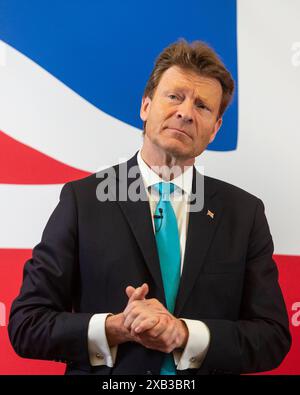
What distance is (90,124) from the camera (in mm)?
1941

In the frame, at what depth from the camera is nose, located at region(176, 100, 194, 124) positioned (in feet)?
5.52

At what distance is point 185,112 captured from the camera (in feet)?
5.53

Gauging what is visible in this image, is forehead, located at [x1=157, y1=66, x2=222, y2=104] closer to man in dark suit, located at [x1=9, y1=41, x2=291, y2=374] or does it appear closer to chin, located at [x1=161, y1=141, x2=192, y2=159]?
man in dark suit, located at [x1=9, y1=41, x2=291, y2=374]

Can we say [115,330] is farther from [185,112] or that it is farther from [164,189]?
[185,112]

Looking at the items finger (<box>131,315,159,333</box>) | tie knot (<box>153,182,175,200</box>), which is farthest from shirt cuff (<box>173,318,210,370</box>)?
tie knot (<box>153,182,175,200</box>)

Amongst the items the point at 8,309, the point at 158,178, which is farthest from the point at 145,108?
the point at 8,309

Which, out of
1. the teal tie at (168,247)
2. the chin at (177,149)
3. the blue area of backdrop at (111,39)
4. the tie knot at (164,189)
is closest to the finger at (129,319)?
the teal tie at (168,247)

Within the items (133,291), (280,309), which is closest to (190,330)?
(133,291)

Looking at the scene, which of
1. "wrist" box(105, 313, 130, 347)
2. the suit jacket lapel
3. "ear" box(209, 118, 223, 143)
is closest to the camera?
"wrist" box(105, 313, 130, 347)

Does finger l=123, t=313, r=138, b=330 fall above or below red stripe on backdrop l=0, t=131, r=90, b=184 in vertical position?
below

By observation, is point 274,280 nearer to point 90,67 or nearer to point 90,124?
point 90,124

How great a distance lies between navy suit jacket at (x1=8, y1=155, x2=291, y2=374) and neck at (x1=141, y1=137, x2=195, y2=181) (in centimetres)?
6

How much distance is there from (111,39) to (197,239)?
2.83 ft

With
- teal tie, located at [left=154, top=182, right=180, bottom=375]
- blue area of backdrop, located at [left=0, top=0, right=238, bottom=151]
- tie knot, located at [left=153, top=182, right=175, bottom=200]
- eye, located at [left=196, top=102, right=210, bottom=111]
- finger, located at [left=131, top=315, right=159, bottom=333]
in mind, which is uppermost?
blue area of backdrop, located at [left=0, top=0, right=238, bottom=151]
